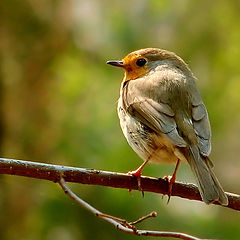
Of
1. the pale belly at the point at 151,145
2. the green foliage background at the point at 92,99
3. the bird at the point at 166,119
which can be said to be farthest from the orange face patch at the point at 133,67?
the green foliage background at the point at 92,99

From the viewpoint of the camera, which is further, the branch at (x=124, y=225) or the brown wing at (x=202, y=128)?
the brown wing at (x=202, y=128)

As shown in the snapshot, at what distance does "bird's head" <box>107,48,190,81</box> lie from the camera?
573 cm

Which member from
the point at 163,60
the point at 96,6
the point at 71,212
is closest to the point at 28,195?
the point at 71,212

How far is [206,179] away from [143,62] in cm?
165

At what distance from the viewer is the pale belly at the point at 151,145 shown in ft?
15.5

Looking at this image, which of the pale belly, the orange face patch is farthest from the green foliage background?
the pale belly

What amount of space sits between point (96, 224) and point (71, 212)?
249 millimetres

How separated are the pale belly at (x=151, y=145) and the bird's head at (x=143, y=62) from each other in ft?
2.91

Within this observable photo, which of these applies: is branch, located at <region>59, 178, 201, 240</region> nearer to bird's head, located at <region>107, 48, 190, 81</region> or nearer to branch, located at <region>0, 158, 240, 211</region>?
branch, located at <region>0, 158, 240, 211</region>

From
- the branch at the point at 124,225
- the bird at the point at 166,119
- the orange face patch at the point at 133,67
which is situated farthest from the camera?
the orange face patch at the point at 133,67

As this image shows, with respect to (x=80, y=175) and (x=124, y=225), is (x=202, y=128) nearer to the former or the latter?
(x=80, y=175)

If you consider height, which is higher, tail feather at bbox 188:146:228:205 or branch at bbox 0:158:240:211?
tail feather at bbox 188:146:228:205

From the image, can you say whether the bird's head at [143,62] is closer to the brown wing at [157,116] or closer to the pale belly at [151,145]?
the brown wing at [157,116]

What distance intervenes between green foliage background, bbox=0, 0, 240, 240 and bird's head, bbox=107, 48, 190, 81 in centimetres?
103
